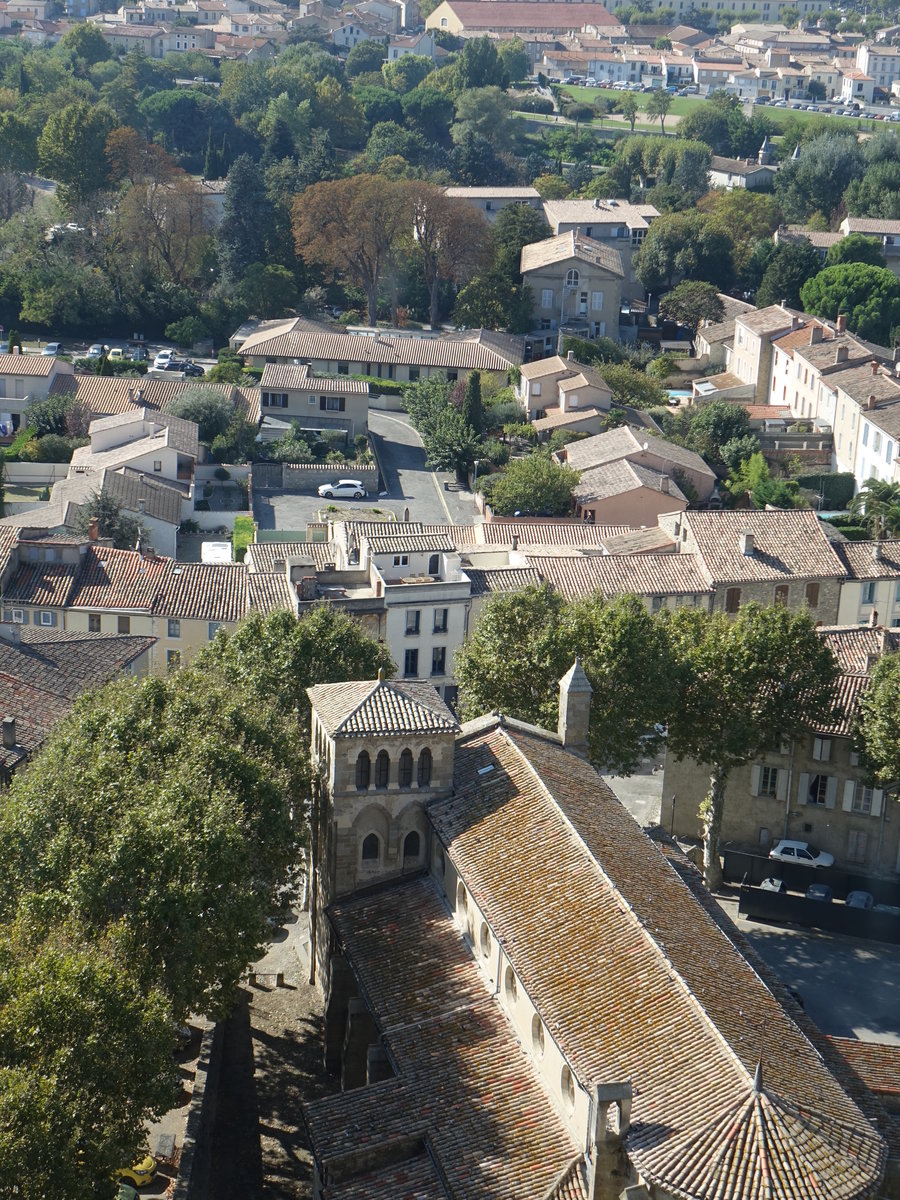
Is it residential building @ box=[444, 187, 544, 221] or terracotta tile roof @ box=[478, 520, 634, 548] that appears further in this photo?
residential building @ box=[444, 187, 544, 221]

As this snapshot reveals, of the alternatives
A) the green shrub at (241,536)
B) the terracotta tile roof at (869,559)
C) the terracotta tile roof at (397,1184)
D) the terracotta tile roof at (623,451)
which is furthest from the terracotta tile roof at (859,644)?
the terracotta tile roof at (623,451)

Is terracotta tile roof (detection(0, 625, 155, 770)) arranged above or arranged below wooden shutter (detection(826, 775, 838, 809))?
above

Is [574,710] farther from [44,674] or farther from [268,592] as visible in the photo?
[268,592]

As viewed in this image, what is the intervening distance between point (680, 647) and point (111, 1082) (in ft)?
103

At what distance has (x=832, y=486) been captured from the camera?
11638 centimetres

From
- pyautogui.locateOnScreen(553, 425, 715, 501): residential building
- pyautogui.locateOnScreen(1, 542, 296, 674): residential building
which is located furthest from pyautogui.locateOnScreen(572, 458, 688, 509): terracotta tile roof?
pyautogui.locateOnScreen(1, 542, 296, 674): residential building

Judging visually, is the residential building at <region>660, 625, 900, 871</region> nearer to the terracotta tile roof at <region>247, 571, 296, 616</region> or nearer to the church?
the church

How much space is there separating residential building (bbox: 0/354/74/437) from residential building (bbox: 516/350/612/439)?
33480mm

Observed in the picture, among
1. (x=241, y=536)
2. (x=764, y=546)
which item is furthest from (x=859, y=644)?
(x=241, y=536)

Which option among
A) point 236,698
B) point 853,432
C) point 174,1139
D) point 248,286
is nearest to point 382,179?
point 248,286

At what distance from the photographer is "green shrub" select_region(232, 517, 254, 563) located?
95.6 m

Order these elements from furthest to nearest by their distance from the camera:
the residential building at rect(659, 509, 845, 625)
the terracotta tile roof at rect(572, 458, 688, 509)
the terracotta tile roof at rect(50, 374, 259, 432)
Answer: the terracotta tile roof at rect(50, 374, 259, 432) → the terracotta tile roof at rect(572, 458, 688, 509) → the residential building at rect(659, 509, 845, 625)

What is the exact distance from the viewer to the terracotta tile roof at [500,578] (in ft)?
259

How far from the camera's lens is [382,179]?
148m
